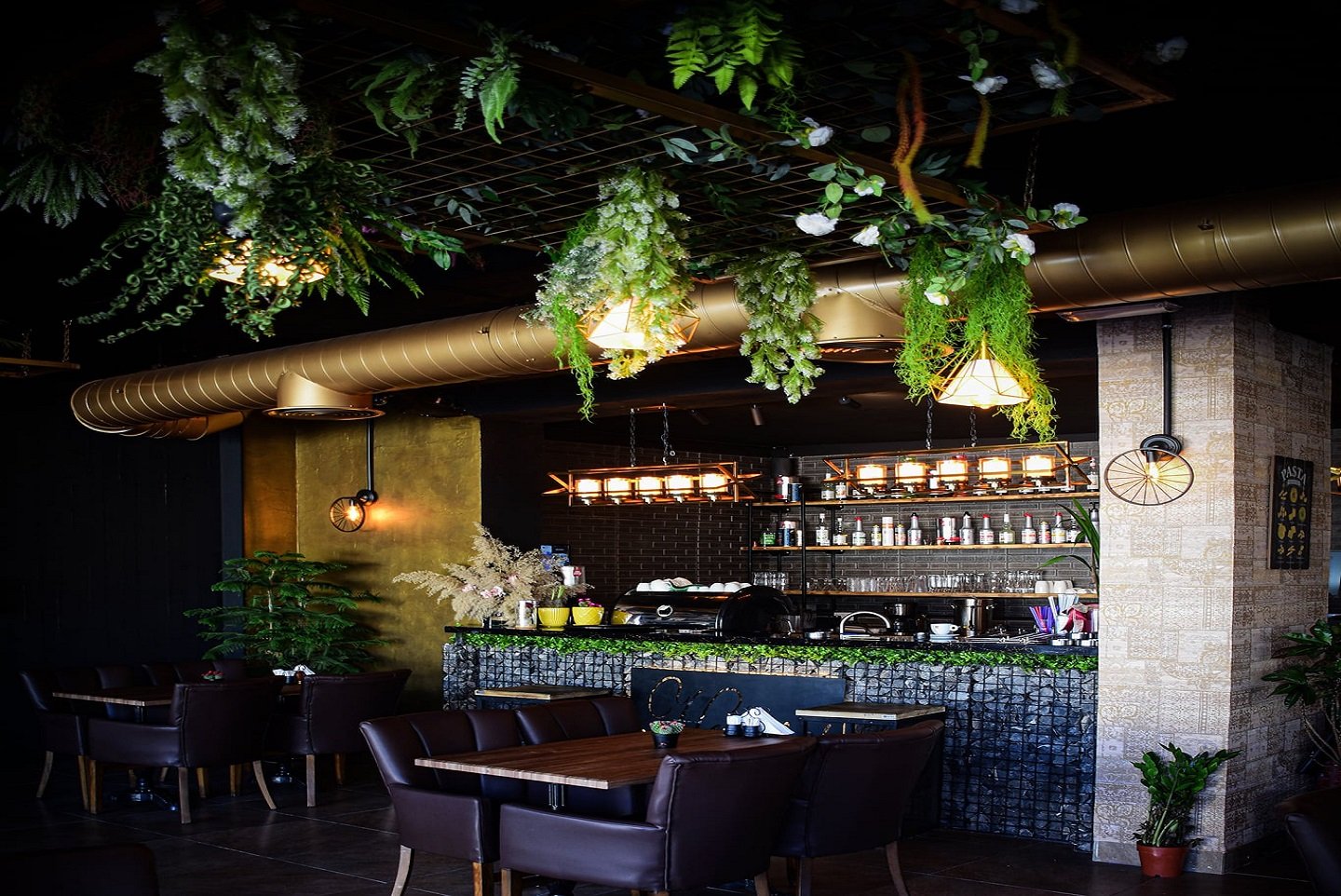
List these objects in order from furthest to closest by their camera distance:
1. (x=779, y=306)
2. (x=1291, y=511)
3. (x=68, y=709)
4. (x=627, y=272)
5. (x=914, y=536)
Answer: (x=914, y=536)
(x=68, y=709)
(x=1291, y=511)
(x=779, y=306)
(x=627, y=272)

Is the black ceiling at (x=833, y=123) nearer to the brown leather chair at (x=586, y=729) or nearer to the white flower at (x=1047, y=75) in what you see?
the white flower at (x=1047, y=75)

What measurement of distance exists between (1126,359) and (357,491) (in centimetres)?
689

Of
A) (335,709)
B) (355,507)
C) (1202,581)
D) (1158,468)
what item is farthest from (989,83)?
(355,507)

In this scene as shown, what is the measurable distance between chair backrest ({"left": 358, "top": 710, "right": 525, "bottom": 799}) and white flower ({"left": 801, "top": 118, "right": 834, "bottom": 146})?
10.5 feet

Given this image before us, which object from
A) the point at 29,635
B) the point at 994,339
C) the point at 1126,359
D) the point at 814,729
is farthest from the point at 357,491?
the point at 994,339

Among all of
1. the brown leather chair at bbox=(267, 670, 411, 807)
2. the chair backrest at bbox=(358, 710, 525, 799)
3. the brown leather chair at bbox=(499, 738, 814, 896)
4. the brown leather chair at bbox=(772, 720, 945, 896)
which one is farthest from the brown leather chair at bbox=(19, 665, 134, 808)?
the brown leather chair at bbox=(772, 720, 945, 896)

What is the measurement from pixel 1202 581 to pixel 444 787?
11.9ft

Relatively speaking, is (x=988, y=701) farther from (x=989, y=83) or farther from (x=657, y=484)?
(x=989, y=83)

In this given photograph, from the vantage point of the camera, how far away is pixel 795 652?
25.9 ft

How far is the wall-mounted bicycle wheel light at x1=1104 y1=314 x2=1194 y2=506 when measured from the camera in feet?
21.0

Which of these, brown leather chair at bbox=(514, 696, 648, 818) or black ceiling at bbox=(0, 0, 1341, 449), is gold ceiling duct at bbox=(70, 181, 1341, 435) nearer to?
black ceiling at bbox=(0, 0, 1341, 449)

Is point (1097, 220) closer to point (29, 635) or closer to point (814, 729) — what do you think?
point (814, 729)

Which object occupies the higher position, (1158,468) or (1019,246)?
(1019,246)

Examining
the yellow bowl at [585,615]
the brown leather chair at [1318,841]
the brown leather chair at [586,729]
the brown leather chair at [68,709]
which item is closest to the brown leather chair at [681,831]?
the brown leather chair at [586,729]
